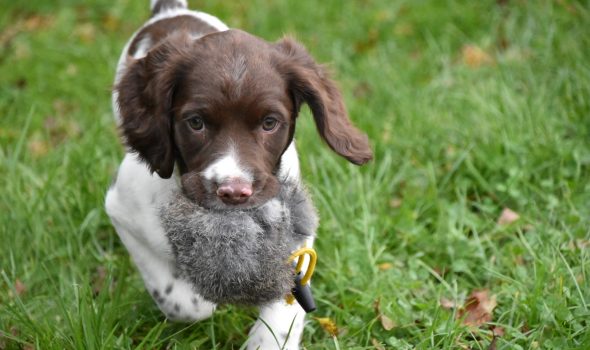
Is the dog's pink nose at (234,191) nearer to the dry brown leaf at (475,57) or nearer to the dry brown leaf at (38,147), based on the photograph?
the dry brown leaf at (38,147)

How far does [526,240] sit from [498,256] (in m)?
0.16

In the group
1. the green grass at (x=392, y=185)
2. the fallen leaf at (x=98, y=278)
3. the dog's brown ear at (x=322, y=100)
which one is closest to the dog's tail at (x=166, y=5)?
the green grass at (x=392, y=185)

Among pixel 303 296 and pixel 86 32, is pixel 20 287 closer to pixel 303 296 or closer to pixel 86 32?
pixel 303 296

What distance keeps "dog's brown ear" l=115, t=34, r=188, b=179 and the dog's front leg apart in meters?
0.65

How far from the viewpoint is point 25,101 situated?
5441 mm

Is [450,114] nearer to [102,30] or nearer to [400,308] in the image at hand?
[400,308]

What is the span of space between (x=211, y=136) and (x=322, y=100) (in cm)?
52

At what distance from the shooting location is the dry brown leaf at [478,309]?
3.26m

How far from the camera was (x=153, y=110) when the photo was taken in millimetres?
3033

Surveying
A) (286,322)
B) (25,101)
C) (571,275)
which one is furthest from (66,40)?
(571,275)

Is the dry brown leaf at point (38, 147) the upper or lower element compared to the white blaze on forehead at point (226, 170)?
lower

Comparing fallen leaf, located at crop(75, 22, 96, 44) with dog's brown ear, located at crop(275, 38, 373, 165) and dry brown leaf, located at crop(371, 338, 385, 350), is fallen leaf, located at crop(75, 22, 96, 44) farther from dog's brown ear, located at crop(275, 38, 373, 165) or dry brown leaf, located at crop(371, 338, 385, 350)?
dry brown leaf, located at crop(371, 338, 385, 350)

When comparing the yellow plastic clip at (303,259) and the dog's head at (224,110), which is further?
the dog's head at (224,110)

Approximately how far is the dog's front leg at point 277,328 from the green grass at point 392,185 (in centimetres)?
17
